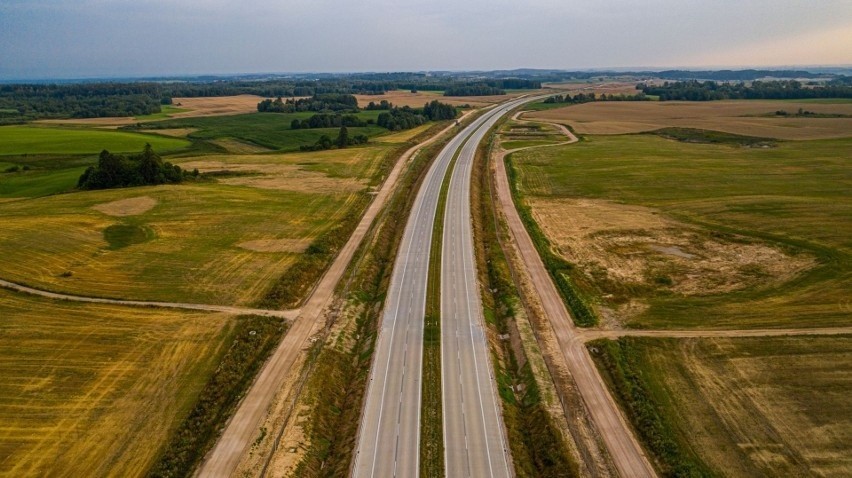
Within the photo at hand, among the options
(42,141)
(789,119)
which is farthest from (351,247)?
(789,119)

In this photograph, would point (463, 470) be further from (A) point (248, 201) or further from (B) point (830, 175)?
(B) point (830, 175)

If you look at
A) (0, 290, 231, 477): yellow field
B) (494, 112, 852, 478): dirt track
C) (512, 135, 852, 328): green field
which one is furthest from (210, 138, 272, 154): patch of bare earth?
(494, 112, 852, 478): dirt track

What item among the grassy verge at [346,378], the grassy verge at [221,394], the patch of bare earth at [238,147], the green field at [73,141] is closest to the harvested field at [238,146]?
the patch of bare earth at [238,147]

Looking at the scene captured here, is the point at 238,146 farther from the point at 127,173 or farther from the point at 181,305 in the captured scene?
the point at 181,305

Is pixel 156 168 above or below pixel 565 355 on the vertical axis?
above

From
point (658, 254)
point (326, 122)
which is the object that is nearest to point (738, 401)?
point (658, 254)

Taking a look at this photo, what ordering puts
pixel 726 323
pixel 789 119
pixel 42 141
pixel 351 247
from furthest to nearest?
pixel 789 119
pixel 42 141
pixel 351 247
pixel 726 323
